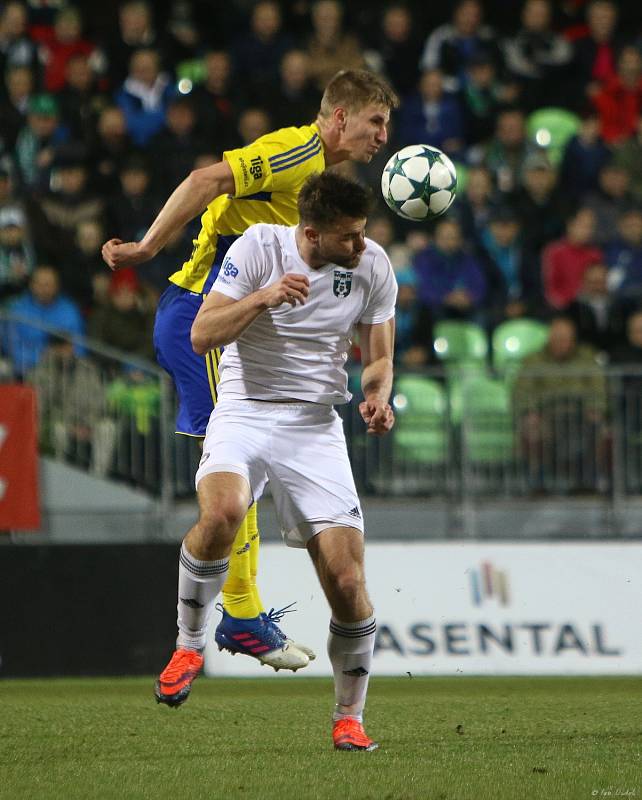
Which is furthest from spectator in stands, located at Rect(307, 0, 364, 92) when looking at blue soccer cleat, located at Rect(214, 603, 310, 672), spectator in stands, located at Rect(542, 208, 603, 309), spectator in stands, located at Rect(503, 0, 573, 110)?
blue soccer cleat, located at Rect(214, 603, 310, 672)

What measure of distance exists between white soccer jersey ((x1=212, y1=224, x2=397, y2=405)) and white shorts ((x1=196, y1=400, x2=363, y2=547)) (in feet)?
0.30

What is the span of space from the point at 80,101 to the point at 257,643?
27.1 feet

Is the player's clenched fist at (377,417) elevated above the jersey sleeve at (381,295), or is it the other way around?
the jersey sleeve at (381,295)

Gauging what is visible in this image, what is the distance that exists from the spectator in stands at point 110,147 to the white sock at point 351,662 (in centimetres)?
798

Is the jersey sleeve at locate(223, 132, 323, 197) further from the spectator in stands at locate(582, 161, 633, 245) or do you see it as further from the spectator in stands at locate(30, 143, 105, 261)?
the spectator in stands at locate(582, 161, 633, 245)

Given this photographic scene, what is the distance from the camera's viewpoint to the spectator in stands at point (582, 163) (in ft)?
46.1

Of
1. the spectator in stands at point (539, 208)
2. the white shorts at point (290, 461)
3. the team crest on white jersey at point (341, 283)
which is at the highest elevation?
the spectator in stands at point (539, 208)

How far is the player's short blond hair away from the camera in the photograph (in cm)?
682

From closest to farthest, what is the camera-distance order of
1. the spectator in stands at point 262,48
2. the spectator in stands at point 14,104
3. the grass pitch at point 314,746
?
the grass pitch at point 314,746
the spectator in stands at point 14,104
the spectator in stands at point 262,48

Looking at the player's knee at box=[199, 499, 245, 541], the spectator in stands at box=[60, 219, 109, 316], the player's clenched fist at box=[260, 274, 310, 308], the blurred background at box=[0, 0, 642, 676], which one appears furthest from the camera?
the spectator in stands at box=[60, 219, 109, 316]

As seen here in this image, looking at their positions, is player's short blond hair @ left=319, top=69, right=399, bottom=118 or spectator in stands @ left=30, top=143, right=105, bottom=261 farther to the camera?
spectator in stands @ left=30, top=143, right=105, bottom=261

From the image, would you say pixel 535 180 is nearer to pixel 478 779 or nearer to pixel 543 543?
pixel 543 543

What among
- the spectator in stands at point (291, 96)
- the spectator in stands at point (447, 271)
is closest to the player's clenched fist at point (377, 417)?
the spectator in stands at point (447, 271)

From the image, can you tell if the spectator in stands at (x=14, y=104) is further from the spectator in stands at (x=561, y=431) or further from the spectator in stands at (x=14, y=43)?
the spectator in stands at (x=561, y=431)
